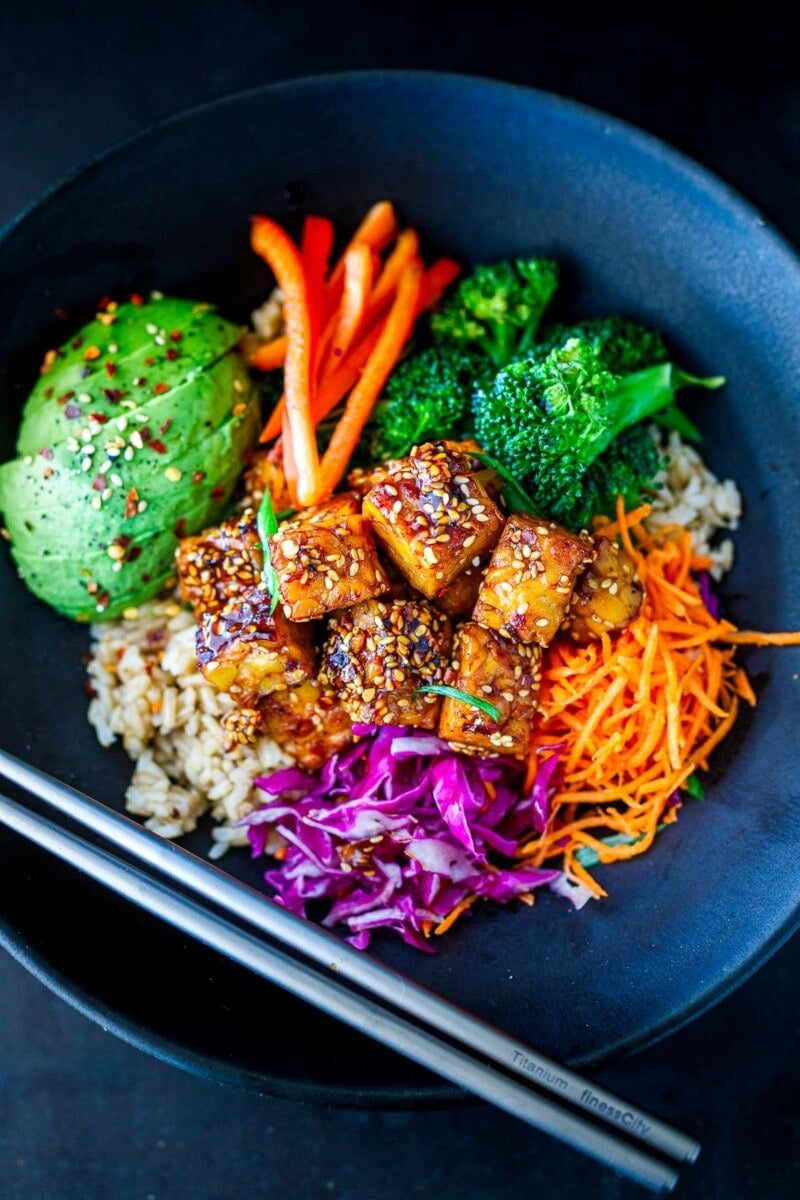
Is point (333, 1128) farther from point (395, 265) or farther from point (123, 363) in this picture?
point (395, 265)

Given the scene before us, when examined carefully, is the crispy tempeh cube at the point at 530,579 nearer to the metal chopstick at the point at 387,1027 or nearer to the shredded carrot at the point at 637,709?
the shredded carrot at the point at 637,709

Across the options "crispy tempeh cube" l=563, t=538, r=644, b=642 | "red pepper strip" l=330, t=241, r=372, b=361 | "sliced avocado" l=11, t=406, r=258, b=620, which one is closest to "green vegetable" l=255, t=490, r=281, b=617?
"sliced avocado" l=11, t=406, r=258, b=620

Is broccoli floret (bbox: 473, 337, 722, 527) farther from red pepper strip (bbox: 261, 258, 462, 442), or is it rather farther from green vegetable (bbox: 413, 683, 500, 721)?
green vegetable (bbox: 413, 683, 500, 721)

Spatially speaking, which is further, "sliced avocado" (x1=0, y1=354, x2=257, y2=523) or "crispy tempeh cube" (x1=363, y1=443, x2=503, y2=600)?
"sliced avocado" (x1=0, y1=354, x2=257, y2=523)

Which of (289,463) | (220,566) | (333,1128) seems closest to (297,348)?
(289,463)

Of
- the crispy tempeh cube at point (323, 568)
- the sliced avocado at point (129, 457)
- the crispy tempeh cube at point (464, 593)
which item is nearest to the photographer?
the crispy tempeh cube at point (323, 568)

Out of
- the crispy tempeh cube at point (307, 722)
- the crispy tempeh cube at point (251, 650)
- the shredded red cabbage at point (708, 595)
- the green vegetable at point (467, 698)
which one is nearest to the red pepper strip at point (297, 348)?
the crispy tempeh cube at point (251, 650)
